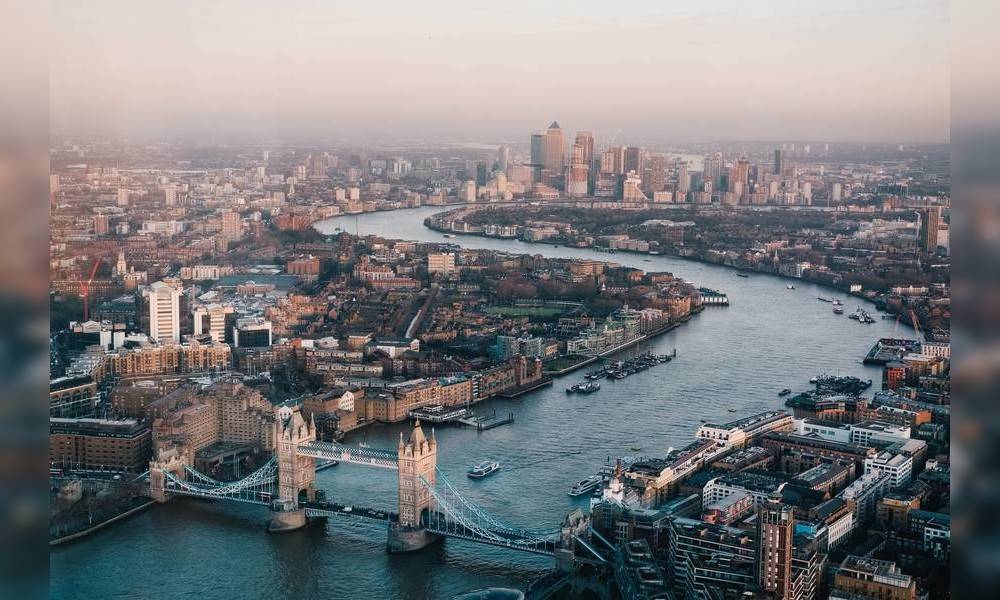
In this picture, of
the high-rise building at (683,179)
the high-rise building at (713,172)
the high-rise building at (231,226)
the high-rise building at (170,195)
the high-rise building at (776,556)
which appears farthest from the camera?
the high-rise building at (683,179)

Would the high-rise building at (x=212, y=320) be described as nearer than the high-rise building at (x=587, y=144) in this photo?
Yes

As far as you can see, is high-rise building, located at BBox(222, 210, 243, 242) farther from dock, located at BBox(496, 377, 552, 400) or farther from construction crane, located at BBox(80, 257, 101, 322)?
dock, located at BBox(496, 377, 552, 400)

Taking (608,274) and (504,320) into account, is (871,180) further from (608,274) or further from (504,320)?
(504,320)

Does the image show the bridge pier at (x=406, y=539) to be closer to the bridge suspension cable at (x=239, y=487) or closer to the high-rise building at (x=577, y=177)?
the bridge suspension cable at (x=239, y=487)

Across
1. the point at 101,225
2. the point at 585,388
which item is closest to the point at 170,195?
the point at 101,225

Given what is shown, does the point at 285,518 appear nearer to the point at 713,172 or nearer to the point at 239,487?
the point at 239,487

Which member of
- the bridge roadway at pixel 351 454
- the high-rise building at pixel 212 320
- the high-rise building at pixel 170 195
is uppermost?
the high-rise building at pixel 170 195

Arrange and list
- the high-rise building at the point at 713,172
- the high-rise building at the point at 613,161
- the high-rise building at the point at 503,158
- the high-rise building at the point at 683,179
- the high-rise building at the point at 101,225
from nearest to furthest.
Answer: the high-rise building at the point at 101,225 → the high-rise building at the point at 503,158 → the high-rise building at the point at 613,161 → the high-rise building at the point at 713,172 → the high-rise building at the point at 683,179

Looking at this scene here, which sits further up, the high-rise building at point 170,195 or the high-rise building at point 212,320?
the high-rise building at point 170,195

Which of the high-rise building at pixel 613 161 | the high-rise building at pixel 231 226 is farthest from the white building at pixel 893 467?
the high-rise building at pixel 613 161
